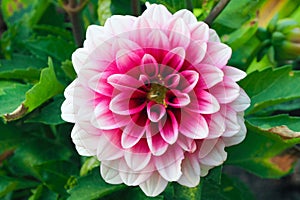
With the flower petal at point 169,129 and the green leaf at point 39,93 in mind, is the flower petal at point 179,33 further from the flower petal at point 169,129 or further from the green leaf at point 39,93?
the green leaf at point 39,93

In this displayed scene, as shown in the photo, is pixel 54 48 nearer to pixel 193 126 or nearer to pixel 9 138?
pixel 9 138

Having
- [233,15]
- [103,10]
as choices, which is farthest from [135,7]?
[233,15]

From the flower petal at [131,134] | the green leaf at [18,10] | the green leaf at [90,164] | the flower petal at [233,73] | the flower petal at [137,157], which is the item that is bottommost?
the green leaf at [90,164]

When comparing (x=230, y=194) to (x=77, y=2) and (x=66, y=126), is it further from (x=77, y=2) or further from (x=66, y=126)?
(x=77, y=2)

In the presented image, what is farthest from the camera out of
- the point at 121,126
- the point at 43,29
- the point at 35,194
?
the point at 43,29

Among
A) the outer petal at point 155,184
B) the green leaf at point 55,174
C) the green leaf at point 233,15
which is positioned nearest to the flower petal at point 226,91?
the outer petal at point 155,184

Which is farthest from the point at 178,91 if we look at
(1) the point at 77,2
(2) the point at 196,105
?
(1) the point at 77,2

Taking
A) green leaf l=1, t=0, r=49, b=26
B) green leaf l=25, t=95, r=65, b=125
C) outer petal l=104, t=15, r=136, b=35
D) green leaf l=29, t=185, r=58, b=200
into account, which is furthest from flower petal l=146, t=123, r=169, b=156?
green leaf l=1, t=0, r=49, b=26
